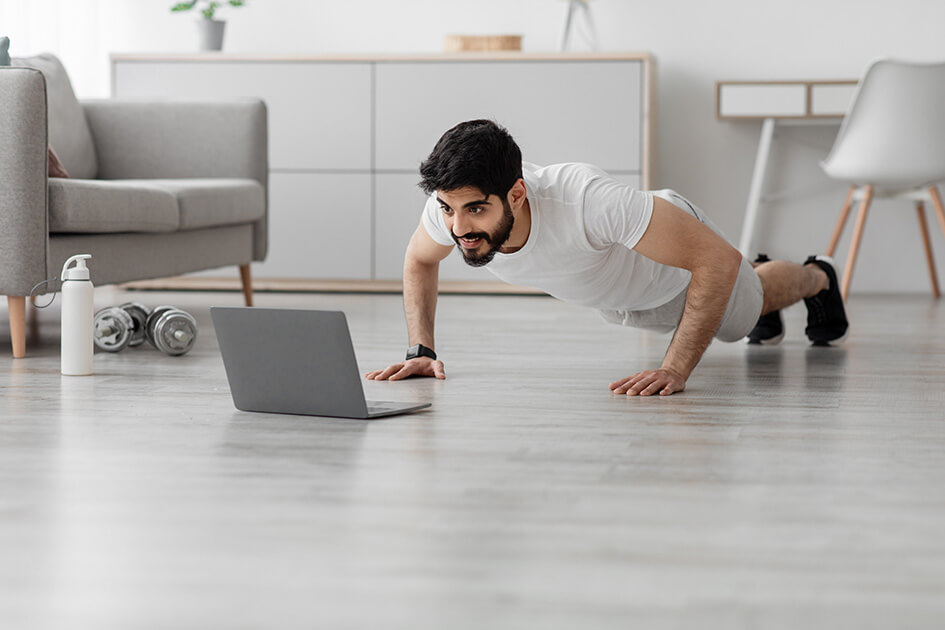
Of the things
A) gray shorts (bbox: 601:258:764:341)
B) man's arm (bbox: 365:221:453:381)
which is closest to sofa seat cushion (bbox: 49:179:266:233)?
man's arm (bbox: 365:221:453:381)

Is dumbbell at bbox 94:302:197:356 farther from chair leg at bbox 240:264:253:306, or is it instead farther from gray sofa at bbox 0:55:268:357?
chair leg at bbox 240:264:253:306

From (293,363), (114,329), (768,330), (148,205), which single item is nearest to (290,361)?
(293,363)

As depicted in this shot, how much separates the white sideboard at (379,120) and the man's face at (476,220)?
2574 mm

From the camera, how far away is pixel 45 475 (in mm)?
1481

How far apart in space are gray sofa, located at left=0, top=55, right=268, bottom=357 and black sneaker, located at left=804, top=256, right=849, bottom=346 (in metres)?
1.72

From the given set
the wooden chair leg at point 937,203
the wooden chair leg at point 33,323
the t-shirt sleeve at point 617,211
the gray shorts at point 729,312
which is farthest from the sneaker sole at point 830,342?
the wooden chair leg at point 33,323

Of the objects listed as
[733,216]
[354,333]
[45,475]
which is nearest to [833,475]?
[45,475]

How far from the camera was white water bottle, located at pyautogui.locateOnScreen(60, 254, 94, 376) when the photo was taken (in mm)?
2342

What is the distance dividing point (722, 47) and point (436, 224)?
9.92ft

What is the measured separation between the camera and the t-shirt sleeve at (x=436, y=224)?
223cm

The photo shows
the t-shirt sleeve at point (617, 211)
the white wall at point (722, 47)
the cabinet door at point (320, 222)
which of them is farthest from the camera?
the white wall at point (722, 47)

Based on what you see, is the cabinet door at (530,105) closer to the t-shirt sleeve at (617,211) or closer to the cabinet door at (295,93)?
the cabinet door at (295,93)

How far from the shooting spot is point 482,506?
1329 millimetres

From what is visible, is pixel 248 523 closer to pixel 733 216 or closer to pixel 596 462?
pixel 596 462
